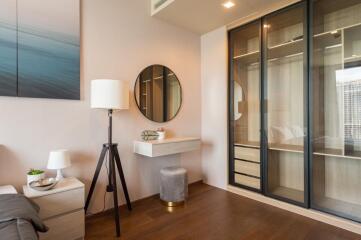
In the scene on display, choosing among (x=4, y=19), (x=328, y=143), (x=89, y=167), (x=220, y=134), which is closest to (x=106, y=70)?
(x=4, y=19)

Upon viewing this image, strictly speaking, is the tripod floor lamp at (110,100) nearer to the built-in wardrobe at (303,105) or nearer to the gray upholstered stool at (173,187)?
the gray upholstered stool at (173,187)

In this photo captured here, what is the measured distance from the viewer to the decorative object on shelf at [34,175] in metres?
1.97

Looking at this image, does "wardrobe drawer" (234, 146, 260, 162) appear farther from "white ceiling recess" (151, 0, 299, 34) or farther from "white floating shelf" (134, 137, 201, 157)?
"white ceiling recess" (151, 0, 299, 34)

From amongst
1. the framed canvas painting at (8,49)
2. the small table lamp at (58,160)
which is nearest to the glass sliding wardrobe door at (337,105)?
the small table lamp at (58,160)

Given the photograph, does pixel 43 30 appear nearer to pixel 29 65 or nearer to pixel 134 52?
pixel 29 65

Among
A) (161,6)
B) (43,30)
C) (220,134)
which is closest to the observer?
(43,30)

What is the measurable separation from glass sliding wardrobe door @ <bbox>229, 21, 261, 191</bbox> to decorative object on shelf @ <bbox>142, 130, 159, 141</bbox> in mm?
1266

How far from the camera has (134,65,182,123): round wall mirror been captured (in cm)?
299

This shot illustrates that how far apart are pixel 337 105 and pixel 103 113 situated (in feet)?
9.19

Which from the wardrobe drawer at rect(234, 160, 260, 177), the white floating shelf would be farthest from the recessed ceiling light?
the wardrobe drawer at rect(234, 160, 260, 177)

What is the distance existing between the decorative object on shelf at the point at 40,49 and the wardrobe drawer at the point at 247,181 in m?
2.59

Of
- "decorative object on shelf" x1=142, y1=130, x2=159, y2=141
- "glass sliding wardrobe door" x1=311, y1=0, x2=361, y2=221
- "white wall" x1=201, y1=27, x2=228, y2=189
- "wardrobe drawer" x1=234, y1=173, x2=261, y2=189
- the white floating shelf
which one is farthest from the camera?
"white wall" x1=201, y1=27, x2=228, y2=189

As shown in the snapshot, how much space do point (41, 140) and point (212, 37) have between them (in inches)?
116

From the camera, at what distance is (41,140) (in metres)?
2.19
